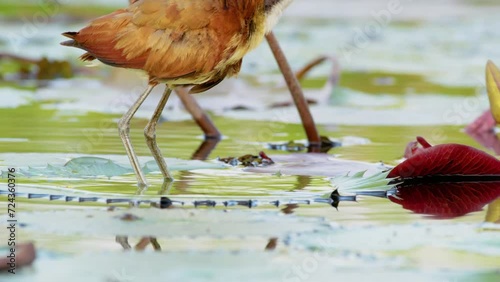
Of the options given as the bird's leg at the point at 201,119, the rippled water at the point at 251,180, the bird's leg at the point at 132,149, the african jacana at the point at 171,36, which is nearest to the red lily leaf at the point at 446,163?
the rippled water at the point at 251,180

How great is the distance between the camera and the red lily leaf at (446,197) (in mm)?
4500

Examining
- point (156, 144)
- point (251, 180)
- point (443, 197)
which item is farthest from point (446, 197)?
point (156, 144)

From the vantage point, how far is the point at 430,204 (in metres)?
4.61

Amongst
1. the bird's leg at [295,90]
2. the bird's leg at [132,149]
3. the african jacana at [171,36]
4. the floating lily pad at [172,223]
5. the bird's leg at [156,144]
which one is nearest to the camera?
the floating lily pad at [172,223]

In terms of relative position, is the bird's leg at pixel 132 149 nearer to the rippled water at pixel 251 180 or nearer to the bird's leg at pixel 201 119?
the rippled water at pixel 251 180

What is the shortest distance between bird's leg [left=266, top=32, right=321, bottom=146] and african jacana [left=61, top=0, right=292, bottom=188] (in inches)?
46.1

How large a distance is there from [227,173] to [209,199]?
942 millimetres

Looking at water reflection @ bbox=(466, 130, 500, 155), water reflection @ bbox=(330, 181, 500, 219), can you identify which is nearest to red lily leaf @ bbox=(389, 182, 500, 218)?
water reflection @ bbox=(330, 181, 500, 219)

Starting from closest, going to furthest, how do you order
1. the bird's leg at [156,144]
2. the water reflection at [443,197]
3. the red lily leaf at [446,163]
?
the water reflection at [443,197] < the red lily leaf at [446,163] < the bird's leg at [156,144]

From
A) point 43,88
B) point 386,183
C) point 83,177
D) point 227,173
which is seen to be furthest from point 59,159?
point 43,88

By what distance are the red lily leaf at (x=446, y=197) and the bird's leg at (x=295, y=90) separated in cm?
145

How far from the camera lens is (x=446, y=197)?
15.7 feet

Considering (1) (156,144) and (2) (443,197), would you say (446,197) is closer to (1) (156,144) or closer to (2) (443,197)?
(2) (443,197)

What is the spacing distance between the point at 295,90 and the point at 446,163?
148 centimetres
